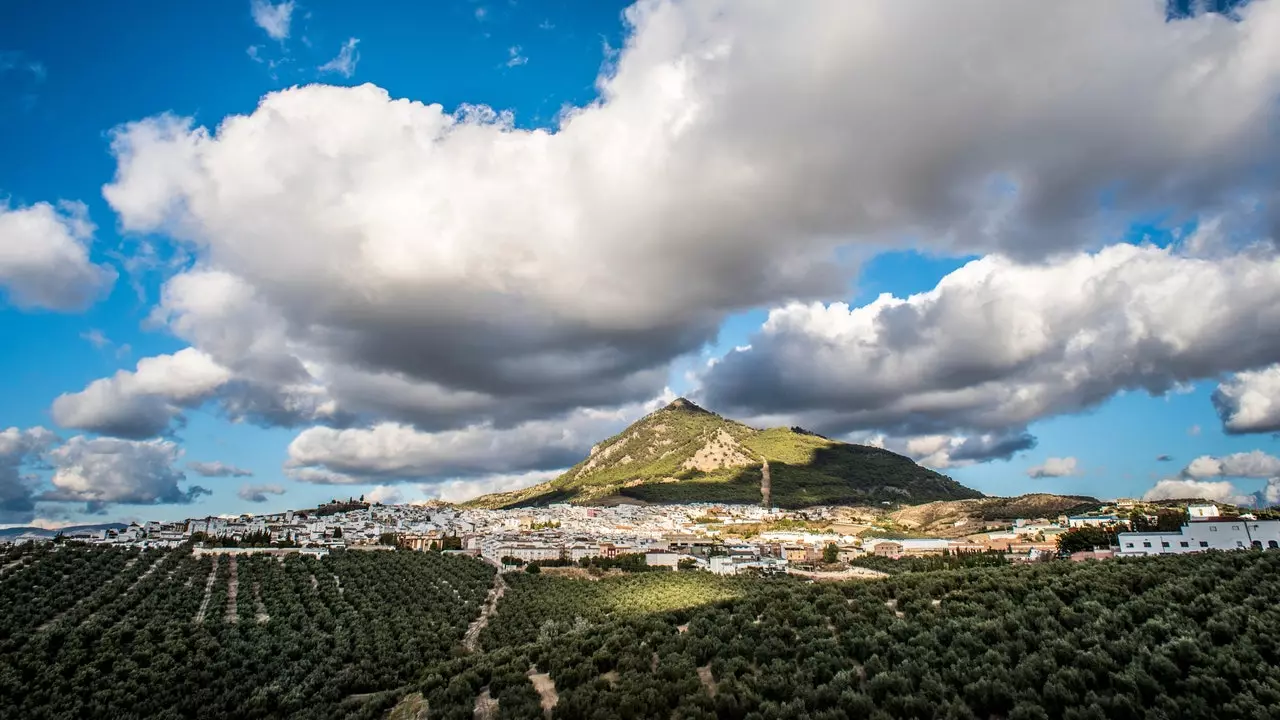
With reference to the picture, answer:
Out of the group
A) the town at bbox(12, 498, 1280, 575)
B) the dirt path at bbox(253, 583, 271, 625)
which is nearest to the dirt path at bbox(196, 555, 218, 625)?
the dirt path at bbox(253, 583, 271, 625)

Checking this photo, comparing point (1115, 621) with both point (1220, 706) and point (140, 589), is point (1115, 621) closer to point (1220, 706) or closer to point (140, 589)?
point (1220, 706)

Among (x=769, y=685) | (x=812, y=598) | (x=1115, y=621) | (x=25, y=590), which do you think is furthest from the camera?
(x=25, y=590)

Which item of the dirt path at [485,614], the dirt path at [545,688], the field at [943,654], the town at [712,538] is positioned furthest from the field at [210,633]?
the town at [712,538]

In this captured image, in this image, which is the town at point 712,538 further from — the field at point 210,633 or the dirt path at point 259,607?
the dirt path at point 259,607

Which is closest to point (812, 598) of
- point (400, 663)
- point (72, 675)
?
point (400, 663)

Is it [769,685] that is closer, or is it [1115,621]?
[769,685]

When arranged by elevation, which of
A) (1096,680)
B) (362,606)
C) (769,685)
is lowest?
(362,606)

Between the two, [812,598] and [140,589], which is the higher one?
[812,598]

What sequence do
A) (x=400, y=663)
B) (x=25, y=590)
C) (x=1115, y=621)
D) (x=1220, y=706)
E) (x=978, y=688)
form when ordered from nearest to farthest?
(x=1220, y=706) → (x=978, y=688) → (x=1115, y=621) → (x=400, y=663) → (x=25, y=590)
